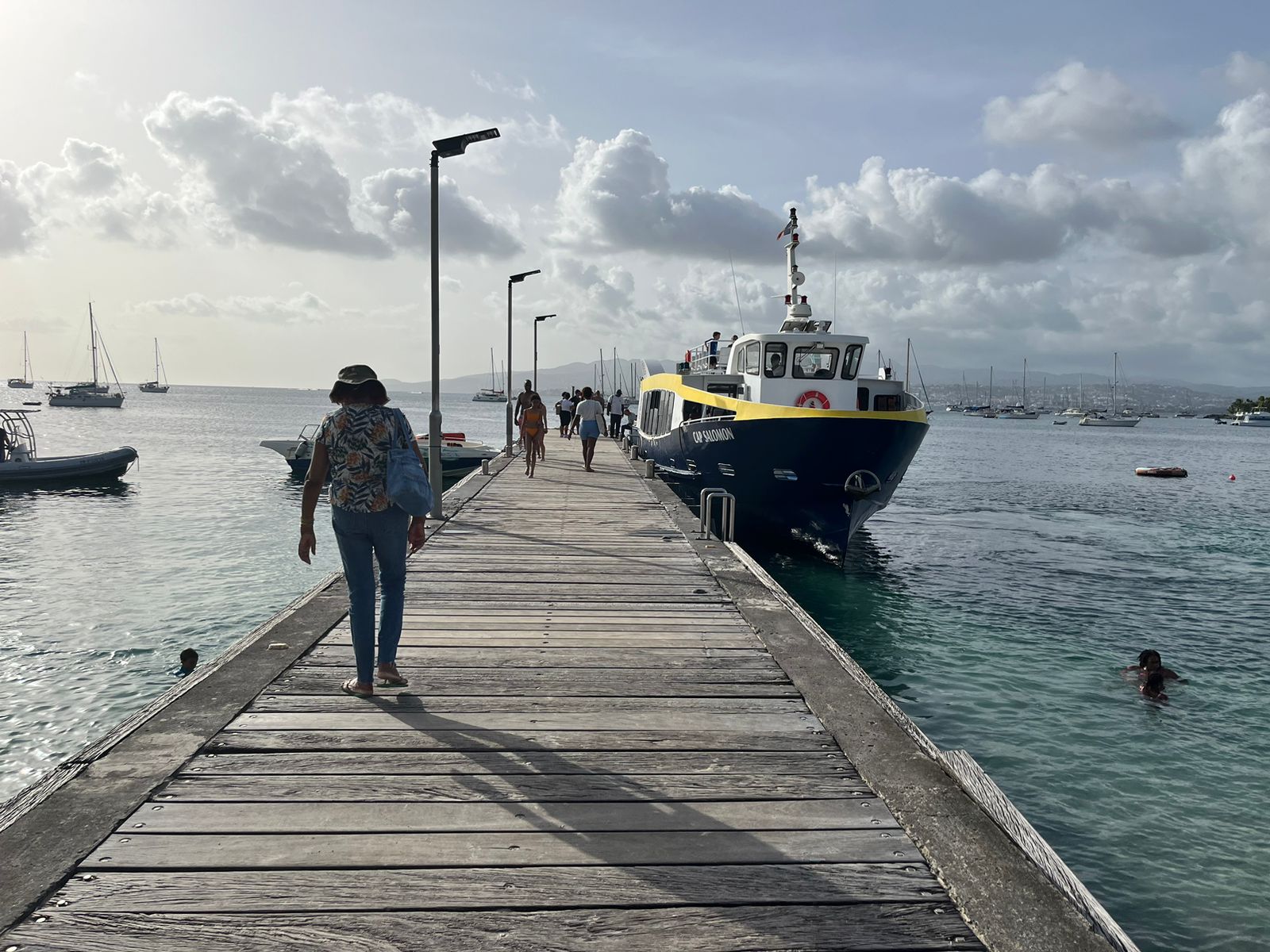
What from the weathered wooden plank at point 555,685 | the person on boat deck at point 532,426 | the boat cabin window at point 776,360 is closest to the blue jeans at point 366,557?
the weathered wooden plank at point 555,685

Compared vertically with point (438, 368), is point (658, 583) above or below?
below

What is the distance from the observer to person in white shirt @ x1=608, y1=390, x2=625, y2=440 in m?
34.8

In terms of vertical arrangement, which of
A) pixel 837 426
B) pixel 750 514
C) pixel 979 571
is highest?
pixel 837 426

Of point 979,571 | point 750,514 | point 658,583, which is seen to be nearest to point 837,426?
point 750,514

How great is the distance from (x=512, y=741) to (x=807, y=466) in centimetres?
1368

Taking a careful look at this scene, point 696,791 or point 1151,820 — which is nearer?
point 696,791

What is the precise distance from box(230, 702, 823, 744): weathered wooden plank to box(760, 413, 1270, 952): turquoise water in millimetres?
3333

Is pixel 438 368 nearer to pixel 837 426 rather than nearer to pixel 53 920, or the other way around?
pixel 837 426

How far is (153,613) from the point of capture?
598 inches

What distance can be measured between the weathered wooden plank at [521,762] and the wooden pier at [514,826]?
14 mm

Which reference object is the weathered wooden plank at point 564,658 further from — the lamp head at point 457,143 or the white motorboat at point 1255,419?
the white motorboat at point 1255,419

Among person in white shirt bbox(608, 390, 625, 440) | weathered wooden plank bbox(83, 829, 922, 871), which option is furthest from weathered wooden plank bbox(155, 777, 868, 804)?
person in white shirt bbox(608, 390, 625, 440)

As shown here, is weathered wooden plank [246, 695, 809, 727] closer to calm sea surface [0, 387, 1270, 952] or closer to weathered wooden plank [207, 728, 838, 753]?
weathered wooden plank [207, 728, 838, 753]

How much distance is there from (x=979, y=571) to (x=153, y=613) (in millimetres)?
17006
